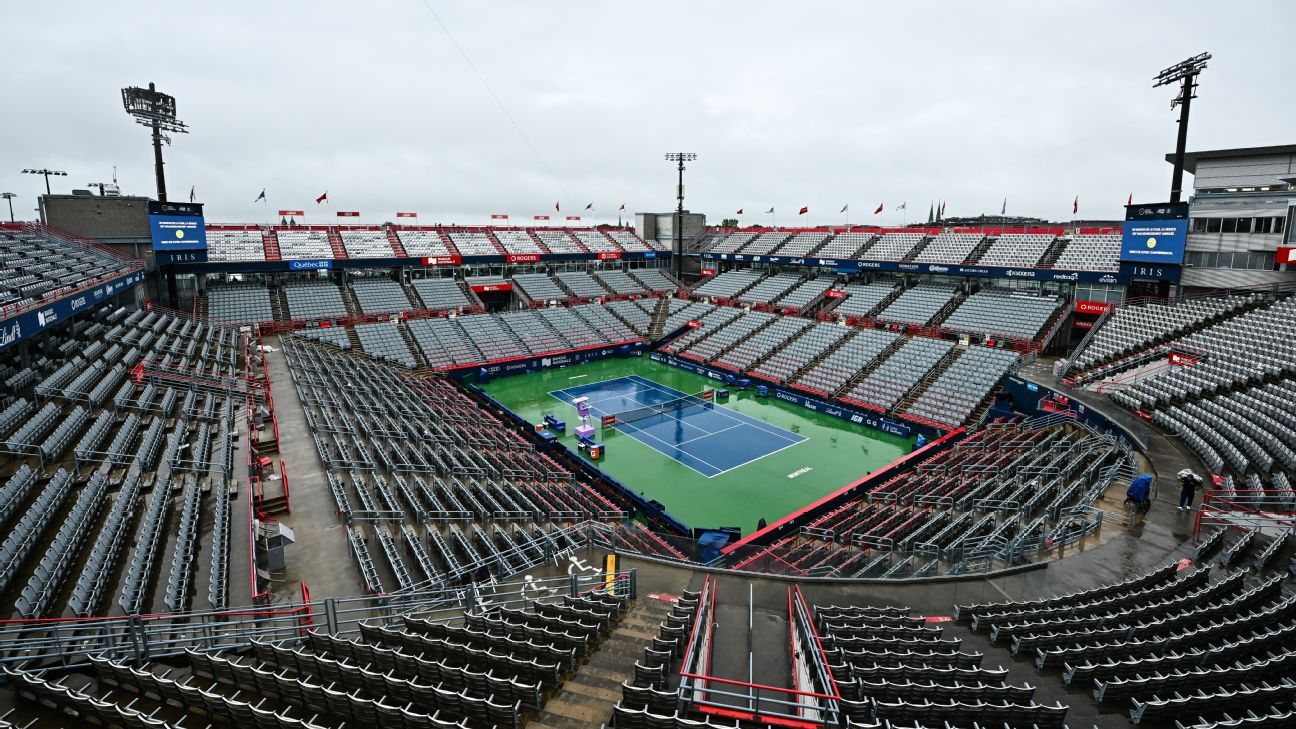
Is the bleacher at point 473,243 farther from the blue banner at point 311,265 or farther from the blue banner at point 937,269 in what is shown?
the blue banner at point 937,269

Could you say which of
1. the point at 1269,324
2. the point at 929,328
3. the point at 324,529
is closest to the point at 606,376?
the point at 929,328

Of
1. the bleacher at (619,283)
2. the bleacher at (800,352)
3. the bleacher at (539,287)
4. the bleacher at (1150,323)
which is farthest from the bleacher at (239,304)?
the bleacher at (1150,323)

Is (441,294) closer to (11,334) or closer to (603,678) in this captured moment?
(11,334)

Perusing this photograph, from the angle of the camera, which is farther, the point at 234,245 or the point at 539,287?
the point at 539,287

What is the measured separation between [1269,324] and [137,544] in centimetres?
4186

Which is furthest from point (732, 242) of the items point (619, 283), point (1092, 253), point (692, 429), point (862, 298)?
point (692, 429)

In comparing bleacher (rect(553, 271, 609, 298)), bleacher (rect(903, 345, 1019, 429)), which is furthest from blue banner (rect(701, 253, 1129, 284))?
bleacher (rect(553, 271, 609, 298))

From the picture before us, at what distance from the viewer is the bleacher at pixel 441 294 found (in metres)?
50.5

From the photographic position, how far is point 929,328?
4119cm

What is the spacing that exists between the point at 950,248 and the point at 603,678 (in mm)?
47198

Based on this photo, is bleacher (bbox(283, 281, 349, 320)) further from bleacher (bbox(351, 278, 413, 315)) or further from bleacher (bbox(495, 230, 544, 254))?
bleacher (bbox(495, 230, 544, 254))

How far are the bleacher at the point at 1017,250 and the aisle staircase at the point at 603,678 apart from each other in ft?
133

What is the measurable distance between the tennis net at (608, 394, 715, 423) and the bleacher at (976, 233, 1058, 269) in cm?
2387

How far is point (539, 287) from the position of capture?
186ft
